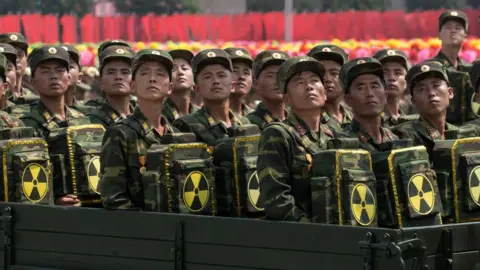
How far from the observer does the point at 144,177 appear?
9.26 metres

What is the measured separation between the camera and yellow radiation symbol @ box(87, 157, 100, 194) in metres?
10.4

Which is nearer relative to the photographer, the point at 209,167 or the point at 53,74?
the point at 209,167

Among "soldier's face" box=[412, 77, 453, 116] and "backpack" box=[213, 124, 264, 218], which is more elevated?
"soldier's face" box=[412, 77, 453, 116]

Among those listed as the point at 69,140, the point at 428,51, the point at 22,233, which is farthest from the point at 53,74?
the point at 428,51

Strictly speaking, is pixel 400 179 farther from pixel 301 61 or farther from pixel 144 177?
pixel 144 177

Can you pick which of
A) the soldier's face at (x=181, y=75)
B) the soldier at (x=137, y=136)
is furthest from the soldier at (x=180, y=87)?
the soldier at (x=137, y=136)

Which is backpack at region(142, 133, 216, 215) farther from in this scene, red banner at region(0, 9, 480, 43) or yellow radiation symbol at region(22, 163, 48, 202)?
red banner at region(0, 9, 480, 43)

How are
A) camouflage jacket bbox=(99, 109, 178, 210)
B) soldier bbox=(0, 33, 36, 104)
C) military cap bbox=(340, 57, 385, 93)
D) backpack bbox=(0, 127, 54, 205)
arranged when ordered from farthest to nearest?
soldier bbox=(0, 33, 36, 104) < backpack bbox=(0, 127, 54, 205) < military cap bbox=(340, 57, 385, 93) < camouflage jacket bbox=(99, 109, 178, 210)

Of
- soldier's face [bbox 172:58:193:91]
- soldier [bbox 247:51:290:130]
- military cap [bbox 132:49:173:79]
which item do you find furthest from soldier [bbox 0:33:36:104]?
military cap [bbox 132:49:173:79]

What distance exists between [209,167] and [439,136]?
1558 millimetres

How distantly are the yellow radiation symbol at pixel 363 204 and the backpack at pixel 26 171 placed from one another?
7.65 feet

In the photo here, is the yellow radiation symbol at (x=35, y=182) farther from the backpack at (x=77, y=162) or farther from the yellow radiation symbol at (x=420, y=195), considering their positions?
the yellow radiation symbol at (x=420, y=195)

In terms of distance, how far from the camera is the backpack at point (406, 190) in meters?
8.68

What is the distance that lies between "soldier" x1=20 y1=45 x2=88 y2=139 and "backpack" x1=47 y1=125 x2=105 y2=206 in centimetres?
70
